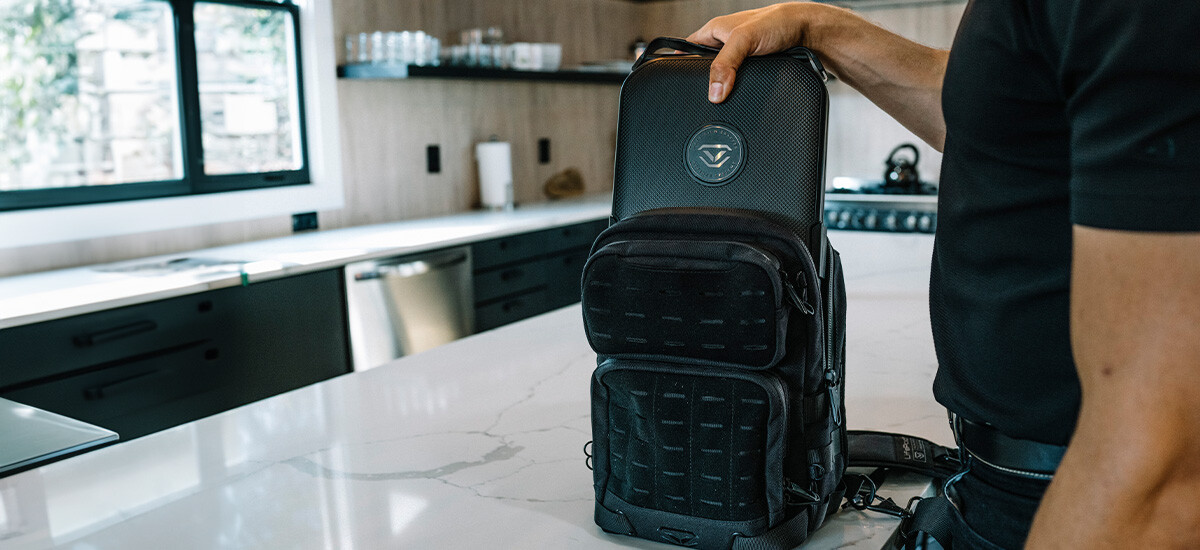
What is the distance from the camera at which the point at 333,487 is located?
3.65ft

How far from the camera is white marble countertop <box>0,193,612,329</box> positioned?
244cm

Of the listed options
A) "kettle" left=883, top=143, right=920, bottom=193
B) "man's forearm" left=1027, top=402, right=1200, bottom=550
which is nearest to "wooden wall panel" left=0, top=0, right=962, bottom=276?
"kettle" left=883, top=143, right=920, bottom=193

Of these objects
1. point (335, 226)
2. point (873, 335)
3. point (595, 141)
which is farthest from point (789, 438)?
point (595, 141)

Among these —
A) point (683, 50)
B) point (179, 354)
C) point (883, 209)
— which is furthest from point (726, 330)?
point (883, 209)

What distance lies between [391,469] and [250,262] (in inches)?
79.5

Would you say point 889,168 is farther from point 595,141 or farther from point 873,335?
point 873,335

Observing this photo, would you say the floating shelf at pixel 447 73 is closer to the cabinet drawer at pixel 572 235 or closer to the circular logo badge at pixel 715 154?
the cabinet drawer at pixel 572 235

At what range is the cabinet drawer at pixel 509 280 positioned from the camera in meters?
3.67

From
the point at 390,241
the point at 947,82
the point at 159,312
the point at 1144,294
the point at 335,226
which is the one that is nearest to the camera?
the point at 1144,294

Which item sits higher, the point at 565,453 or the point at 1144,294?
the point at 1144,294

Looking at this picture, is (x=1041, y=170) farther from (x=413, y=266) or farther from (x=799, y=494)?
(x=413, y=266)

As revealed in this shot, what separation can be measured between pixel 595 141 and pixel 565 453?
4.18 metres

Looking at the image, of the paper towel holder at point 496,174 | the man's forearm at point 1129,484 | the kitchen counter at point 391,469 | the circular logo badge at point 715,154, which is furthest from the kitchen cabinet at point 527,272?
the man's forearm at point 1129,484

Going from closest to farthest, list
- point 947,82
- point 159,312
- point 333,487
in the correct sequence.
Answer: point 947,82, point 333,487, point 159,312
